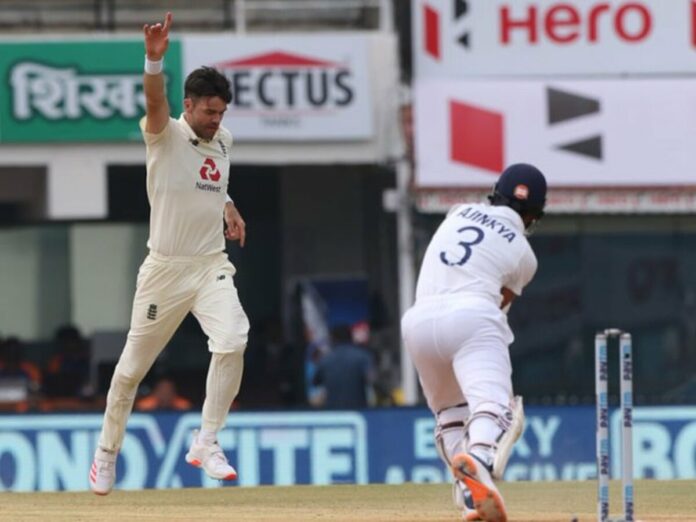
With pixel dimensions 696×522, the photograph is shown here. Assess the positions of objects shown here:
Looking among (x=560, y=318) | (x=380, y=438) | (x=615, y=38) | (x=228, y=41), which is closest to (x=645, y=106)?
(x=615, y=38)

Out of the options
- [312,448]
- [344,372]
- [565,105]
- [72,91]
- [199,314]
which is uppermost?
[72,91]

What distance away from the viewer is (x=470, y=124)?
70.2 ft

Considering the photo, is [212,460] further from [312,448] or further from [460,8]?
[460,8]

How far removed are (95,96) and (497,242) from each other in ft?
40.9

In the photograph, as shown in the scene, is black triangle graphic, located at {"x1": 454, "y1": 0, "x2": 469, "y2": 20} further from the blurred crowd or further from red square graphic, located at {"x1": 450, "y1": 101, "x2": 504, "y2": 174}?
the blurred crowd

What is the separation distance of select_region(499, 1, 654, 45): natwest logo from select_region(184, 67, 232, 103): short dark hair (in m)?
11.2

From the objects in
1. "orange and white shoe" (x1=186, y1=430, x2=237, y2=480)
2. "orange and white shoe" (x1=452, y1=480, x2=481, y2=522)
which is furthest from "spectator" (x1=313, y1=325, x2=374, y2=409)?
"orange and white shoe" (x1=452, y1=480, x2=481, y2=522)

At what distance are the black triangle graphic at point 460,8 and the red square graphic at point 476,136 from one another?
0.87 m

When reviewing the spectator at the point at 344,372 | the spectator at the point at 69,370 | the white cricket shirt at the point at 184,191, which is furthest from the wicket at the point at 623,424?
the spectator at the point at 69,370

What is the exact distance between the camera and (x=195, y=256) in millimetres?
10797

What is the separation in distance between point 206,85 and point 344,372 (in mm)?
8481

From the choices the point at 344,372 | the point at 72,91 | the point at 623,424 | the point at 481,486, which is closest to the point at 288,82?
the point at 72,91

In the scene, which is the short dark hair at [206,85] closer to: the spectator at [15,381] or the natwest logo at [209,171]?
the natwest logo at [209,171]

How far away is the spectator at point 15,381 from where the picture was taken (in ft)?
66.2
